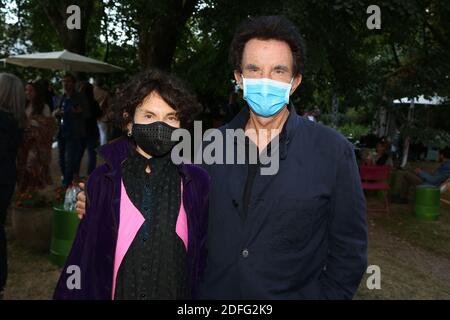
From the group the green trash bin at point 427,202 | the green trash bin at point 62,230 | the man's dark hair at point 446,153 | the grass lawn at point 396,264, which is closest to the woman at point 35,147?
the grass lawn at point 396,264

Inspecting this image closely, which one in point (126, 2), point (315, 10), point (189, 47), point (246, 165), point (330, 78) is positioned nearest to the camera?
point (246, 165)

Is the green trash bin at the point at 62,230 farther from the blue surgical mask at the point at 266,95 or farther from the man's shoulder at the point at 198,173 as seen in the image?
the blue surgical mask at the point at 266,95

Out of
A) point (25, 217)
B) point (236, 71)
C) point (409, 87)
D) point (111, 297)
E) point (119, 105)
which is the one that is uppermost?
point (409, 87)

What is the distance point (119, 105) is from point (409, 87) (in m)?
7.48

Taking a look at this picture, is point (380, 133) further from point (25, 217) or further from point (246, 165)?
point (246, 165)

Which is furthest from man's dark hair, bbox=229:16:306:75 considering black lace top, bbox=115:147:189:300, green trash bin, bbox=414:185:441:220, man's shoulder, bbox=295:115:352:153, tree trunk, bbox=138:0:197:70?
tree trunk, bbox=138:0:197:70

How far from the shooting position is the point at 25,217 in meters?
5.57

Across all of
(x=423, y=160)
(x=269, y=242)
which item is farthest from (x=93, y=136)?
(x=423, y=160)

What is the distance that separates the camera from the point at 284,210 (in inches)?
68.1

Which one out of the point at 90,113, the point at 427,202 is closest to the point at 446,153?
the point at 427,202

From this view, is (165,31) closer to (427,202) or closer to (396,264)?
(427,202)

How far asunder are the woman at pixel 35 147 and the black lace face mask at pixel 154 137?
18.4ft

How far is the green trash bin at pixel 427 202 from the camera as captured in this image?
844cm

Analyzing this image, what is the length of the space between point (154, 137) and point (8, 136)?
2.25 m
